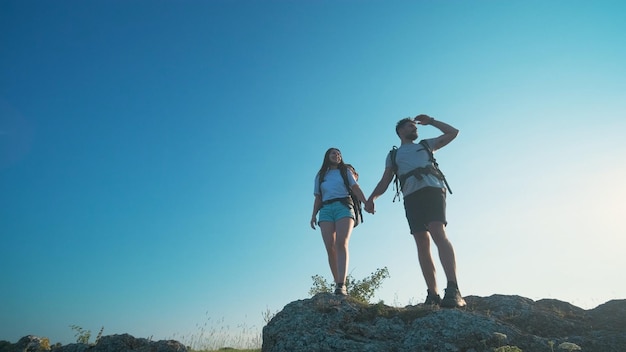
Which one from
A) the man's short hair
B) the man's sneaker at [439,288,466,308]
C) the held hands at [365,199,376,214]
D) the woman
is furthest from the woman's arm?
the man's sneaker at [439,288,466,308]

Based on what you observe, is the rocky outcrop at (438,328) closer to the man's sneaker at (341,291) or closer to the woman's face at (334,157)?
the man's sneaker at (341,291)

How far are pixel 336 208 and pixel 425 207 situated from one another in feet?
6.30

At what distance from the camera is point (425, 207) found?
5.97m

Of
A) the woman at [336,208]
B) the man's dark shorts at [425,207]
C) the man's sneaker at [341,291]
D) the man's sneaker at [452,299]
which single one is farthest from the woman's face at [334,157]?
the man's sneaker at [452,299]

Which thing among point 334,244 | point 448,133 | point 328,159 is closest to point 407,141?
point 448,133

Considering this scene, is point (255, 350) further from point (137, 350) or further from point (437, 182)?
point (437, 182)

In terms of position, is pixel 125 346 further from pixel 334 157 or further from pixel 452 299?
pixel 452 299

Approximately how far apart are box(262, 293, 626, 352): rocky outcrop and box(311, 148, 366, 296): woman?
1.16 m

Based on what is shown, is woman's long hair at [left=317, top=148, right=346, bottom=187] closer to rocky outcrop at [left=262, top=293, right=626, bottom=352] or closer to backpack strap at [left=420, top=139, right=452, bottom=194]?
backpack strap at [left=420, top=139, right=452, bottom=194]

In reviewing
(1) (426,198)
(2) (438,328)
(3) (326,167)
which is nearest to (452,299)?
(2) (438,328)

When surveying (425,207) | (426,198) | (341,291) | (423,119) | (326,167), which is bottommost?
(341,291)

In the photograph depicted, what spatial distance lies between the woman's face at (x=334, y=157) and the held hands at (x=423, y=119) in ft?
5.97

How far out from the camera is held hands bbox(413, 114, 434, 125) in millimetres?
6945

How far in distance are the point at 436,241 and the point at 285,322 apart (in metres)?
2.62
